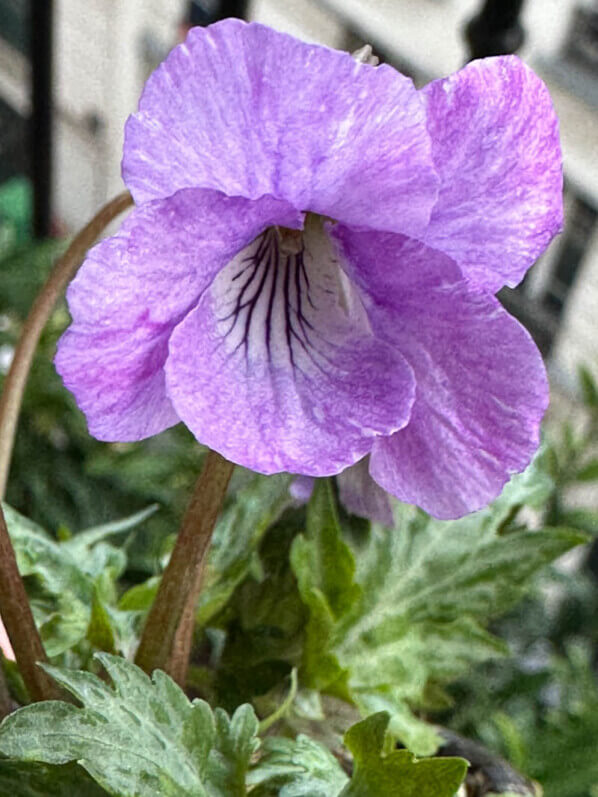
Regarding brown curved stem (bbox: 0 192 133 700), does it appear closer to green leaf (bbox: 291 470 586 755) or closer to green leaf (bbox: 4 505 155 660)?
green leaf (bbox: 4 505 155 660)

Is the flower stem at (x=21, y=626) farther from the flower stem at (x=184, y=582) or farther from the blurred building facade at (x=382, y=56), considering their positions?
the blurred building facade at (x=382, y=56)

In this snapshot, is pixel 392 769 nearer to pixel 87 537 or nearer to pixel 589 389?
pixel 87 537

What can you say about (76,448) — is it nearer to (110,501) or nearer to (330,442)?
(110,501)

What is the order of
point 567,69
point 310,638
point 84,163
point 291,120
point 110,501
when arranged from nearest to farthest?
point 291,120
point 310,638
point 110,501
point 567,69
point 84,163

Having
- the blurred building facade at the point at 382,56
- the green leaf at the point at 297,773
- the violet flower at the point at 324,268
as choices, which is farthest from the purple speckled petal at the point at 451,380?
the blurred building facade at the point at 382,56

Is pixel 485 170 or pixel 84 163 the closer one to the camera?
pixel 485 170

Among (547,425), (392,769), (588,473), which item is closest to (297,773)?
(392,769)

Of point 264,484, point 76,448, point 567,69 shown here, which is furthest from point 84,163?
point 264,484
